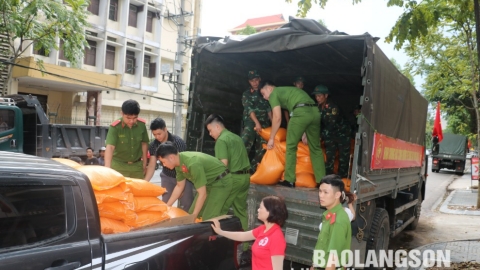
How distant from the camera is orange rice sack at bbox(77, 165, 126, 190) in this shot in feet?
8.70

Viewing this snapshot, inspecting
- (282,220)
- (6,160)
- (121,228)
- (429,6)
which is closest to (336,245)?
(282,220)

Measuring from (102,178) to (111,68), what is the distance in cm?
1918

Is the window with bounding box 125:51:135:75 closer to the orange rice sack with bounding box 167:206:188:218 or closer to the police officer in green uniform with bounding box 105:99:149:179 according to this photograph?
the police officer in green uniform with bounding box 105:99:149:179

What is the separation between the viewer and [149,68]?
23.1m

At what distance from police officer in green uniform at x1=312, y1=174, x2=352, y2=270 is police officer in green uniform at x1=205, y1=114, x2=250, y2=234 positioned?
1.18 meters

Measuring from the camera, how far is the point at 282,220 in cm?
290

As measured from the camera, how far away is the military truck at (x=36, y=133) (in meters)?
8.64

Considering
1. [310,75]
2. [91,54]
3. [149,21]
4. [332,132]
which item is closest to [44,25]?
[91,54]

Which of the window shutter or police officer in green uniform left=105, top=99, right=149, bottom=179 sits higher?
the window shutter

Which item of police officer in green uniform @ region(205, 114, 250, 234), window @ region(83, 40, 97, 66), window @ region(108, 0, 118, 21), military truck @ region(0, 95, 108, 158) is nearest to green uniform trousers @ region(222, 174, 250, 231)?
police officer in green uniform @ region(205, 114, 250, 234)

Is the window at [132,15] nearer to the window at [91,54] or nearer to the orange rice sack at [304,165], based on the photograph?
the window at [91,54]

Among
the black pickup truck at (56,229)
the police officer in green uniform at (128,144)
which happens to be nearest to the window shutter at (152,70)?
the police officer in green uniform at (128,144)

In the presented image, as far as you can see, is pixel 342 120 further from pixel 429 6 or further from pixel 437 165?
pixel 437 165

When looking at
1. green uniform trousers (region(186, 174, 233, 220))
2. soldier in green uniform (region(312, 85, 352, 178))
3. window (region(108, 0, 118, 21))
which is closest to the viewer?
green uniform trousers (region(186, 174, 233, 220))
